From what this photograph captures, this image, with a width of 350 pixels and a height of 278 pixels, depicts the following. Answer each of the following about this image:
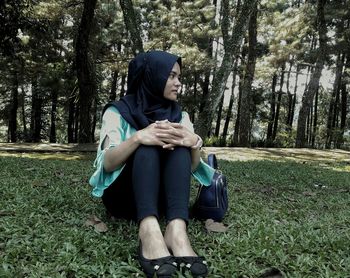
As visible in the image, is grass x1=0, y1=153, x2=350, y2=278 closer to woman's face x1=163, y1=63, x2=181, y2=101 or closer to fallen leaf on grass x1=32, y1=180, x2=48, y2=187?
fallen leaf on grass x1=32, y1=180, x2=48, y2=187

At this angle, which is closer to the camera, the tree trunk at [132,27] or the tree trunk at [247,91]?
the tree trunk at [132,27]

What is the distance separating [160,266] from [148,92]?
117cm

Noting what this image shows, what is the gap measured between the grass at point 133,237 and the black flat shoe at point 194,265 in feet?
0.40

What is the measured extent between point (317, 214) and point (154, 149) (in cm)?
197

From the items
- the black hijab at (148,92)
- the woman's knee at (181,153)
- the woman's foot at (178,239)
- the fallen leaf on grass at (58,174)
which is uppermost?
the black hijab at (148,92)

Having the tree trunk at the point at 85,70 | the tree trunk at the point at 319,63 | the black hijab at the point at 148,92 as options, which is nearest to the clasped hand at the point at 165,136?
the black hijab at the point at 148,92

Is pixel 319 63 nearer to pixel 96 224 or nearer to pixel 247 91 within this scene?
pixel 247 91

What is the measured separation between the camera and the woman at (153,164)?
2.13 m

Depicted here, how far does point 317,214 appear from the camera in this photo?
3.72 meters

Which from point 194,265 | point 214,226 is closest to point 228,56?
point 214,226

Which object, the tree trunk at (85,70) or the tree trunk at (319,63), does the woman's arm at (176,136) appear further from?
the tree trunk at (319,63)

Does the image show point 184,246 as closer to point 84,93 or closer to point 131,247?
point 131,247

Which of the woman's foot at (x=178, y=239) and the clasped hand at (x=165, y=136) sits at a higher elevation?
the clasped hand at (x=165, y=136)

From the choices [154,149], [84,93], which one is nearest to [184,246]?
[154,149]
